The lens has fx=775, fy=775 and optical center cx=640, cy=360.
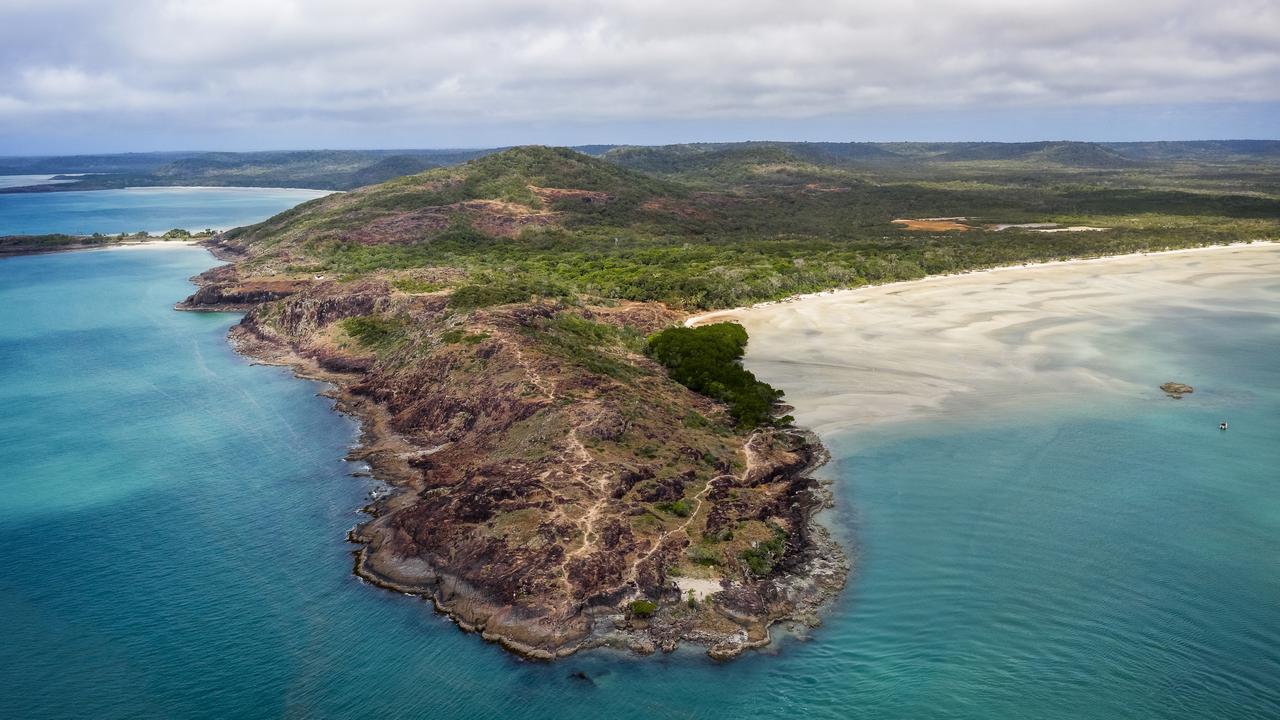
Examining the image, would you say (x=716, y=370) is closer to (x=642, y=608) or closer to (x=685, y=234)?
(x=642, y=608)

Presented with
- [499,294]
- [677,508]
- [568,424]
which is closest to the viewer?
[677,508]

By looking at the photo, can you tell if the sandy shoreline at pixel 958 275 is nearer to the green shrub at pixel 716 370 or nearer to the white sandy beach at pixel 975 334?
the white sandy beach at pixel 975 334

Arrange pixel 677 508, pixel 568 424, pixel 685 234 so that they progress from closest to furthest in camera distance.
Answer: pixel 677 508 → pixel 568 424 → pixel 685 234

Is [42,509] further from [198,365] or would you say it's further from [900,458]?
[900,458]

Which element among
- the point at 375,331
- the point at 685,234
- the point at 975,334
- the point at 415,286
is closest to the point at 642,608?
the point at 375,331

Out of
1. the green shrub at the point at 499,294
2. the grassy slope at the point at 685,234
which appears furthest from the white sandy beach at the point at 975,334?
the green shrub at the point at 499,294

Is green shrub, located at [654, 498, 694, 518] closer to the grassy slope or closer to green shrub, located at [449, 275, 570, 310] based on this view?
green shrub, located at [449, 275, 570, 310]

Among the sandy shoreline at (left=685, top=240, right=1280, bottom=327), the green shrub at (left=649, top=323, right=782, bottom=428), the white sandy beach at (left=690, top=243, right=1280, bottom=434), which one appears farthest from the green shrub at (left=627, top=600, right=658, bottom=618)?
the sandy shoreline at (left=685, top=240, right=1280, bottom=327)
